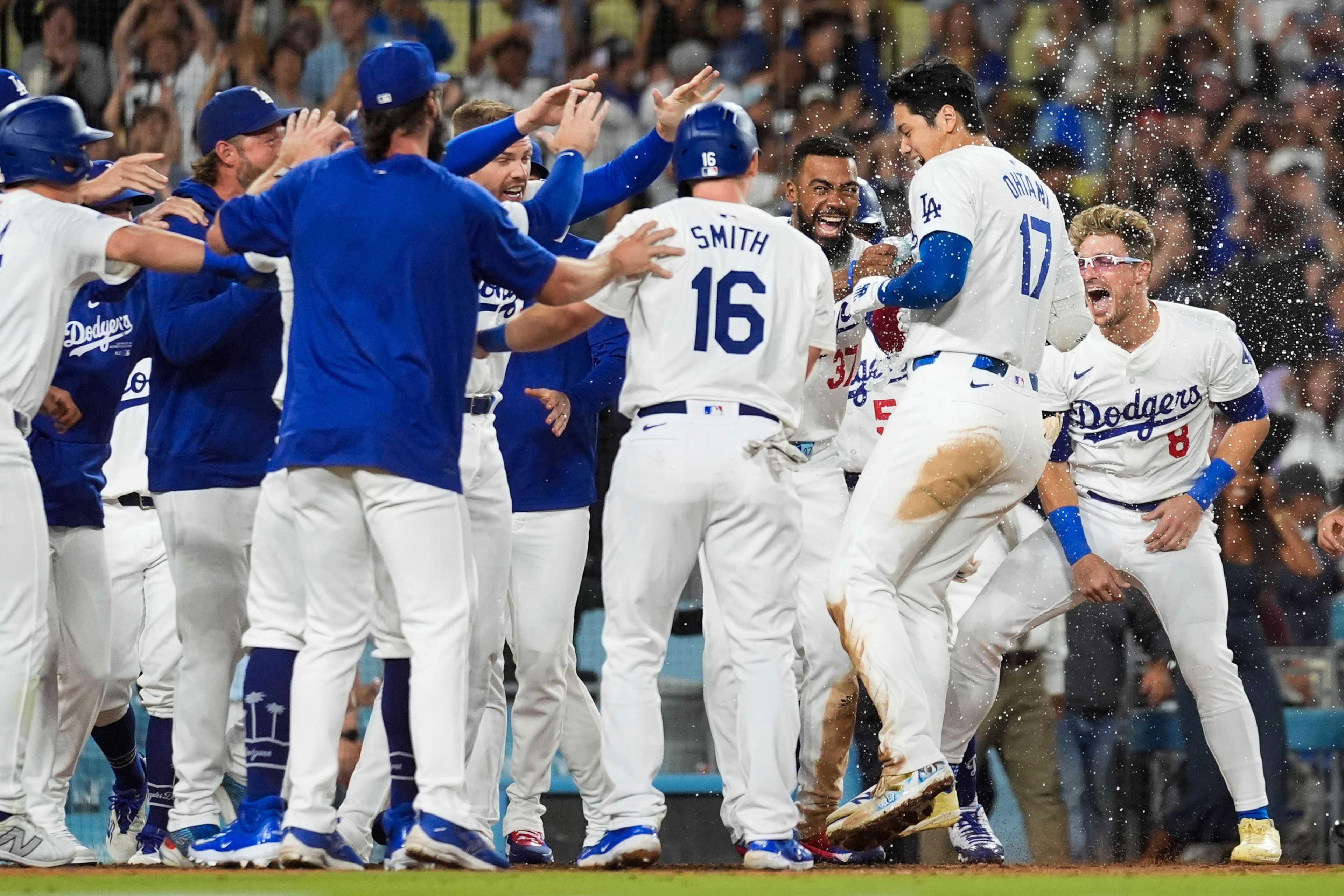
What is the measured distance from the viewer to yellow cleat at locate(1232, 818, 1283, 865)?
5.62 m

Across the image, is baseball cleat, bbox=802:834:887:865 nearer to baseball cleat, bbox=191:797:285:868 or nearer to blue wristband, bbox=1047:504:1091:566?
blue wristband, bbox=1047:504:1091:566

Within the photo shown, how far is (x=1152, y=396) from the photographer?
5992 mm

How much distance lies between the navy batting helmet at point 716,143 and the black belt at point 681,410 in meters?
0.65

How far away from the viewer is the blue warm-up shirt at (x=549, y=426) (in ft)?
18.2

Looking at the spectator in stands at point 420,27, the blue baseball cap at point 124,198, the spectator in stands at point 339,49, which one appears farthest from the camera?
the spectator in stands at point 420,27

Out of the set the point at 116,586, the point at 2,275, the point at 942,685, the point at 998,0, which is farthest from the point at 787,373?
the point at 998,0

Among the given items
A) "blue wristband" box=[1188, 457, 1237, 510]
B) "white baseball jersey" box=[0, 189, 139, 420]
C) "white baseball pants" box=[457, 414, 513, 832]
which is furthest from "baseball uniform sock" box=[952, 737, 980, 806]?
"white baseball jersey" box=[0, 189, 139, 420]

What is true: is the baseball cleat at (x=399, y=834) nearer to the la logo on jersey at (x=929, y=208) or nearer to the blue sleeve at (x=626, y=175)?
the blue sleeve at (x=626, y=175)

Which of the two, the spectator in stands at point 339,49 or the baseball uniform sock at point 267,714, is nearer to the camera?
the baseball uniform sock at point 267,714

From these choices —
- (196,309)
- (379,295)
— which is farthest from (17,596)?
(379,295)

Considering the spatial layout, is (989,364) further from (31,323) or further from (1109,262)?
(31,323)

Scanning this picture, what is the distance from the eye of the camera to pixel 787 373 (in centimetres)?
469

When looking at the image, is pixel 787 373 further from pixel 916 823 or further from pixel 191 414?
pixel 191 414

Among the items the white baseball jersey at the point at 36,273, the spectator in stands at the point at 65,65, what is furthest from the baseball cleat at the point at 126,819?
the spectator in stands at the point at 65,65
